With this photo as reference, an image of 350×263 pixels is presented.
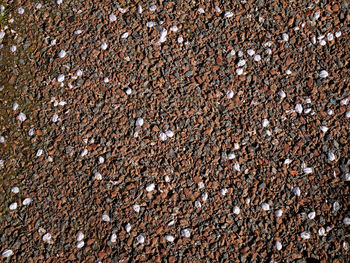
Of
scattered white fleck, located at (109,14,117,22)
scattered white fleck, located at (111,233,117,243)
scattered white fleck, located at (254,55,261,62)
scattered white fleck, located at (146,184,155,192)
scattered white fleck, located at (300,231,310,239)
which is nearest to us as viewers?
scattered white fleck, located at (300,231,310,239)

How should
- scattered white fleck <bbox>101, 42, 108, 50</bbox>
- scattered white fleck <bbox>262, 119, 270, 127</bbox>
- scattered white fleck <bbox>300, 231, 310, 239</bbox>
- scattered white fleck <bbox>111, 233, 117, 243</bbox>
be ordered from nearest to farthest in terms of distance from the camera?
scattered white fleck <bbox>300, 231, 310, 239</bbox> < scattered white fleck <bbox>111, 233, 117, 243</bbox> < scattered white fleck <bbox>262, 119, 270, 127</bbox> < scattered white fleck <bbox>101, 42, 108, 50</bbox>

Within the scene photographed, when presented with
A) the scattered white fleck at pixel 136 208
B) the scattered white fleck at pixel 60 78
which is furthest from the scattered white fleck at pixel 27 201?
the scattered white fleck at pixel 60 78

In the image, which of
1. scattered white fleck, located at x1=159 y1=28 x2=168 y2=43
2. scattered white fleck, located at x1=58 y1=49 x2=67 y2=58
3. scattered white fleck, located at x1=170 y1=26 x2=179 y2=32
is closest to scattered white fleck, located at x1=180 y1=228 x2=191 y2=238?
scattered white fleck, located at x1=159 y1=28 x2=168 y2=43

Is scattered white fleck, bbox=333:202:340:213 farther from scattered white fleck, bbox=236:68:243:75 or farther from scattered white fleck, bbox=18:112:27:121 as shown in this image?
scattered white fleck, bbox=18:112:27:121

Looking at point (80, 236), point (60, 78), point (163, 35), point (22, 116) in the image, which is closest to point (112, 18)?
point (163, 35)

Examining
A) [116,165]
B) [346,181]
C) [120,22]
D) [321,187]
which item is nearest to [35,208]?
[116,165]

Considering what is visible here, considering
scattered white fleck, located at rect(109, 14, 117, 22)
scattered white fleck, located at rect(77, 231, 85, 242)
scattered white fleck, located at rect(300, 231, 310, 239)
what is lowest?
scattered white fleck, located at rect(300, 231, 310, 239)

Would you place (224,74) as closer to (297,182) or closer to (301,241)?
(297,182)

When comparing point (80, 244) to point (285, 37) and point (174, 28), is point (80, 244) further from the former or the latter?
point (285, 37)
